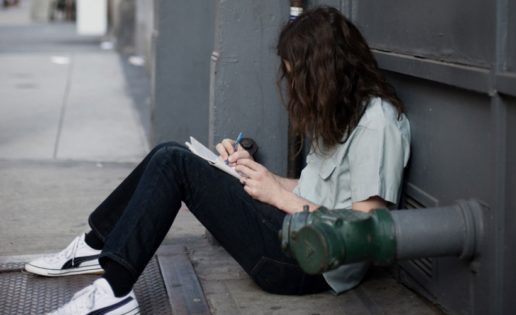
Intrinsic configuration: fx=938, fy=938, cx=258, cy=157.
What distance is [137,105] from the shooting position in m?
9.62

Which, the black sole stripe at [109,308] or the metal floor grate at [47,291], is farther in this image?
the metal floor grate at [47,291]

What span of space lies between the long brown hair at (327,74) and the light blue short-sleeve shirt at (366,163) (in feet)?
0.16

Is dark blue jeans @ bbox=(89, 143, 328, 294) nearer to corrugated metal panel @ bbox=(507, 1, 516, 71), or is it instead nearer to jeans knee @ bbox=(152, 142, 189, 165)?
jeans knee @ bbox=(152, 142, 189, 165)

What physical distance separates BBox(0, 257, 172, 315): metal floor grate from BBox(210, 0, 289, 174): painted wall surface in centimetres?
75

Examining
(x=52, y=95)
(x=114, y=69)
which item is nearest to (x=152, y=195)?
(x=52, y=95)

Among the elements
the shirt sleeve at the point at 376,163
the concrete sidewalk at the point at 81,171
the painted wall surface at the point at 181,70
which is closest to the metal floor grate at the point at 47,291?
the concrete sidewalk at the point at 81,171

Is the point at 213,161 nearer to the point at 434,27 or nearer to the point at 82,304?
the point at 82,304

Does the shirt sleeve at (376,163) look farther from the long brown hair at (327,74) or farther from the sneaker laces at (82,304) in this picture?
the sneaker laces at (82,304)

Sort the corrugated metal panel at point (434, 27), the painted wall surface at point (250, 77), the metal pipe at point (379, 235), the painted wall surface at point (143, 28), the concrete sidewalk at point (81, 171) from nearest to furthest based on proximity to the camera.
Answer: the metal pipe at point (379, 235) < the corrugated metal panel at point (434, 27) < the concrete sidewalk at point (81, 171) < the painted wall surface at point (250, 77) < the painted wall surface at point (143, 28)

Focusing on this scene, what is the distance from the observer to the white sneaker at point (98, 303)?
334 centimetres

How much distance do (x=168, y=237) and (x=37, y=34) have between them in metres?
15.9

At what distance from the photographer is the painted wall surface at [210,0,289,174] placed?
4285 mm

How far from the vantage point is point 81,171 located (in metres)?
6.35

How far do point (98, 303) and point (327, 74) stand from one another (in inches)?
45.3
